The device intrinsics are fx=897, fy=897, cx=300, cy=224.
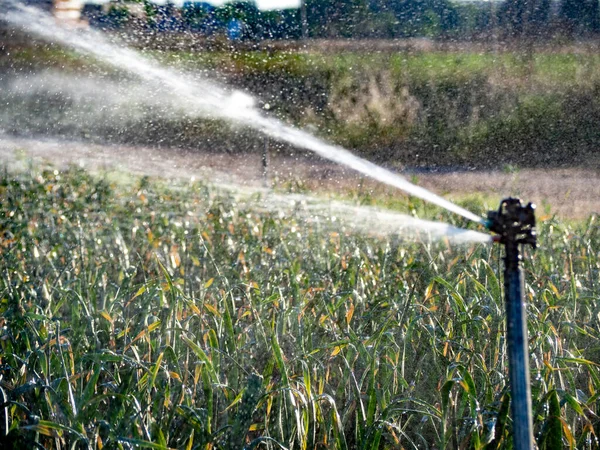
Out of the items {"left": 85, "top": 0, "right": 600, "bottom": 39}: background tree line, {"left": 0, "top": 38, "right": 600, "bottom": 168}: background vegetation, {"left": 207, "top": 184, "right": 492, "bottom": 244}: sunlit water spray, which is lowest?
{"left": 207, "top": 184, "right": 492, "bottom": 244}: sunlit water spray

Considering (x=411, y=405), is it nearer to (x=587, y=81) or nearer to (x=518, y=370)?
(x=518, y=370)

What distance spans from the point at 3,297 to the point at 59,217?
1036mm

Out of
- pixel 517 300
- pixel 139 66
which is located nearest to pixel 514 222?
pixel 517 300

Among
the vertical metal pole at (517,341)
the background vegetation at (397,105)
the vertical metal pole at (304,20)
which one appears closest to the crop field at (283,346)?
the vertical metal pole at (517,341)

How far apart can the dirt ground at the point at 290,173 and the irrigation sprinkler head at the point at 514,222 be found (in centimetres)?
283

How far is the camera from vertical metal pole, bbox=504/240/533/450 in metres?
1.04

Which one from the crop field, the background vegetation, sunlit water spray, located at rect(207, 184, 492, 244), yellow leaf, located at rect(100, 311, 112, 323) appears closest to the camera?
the crop field

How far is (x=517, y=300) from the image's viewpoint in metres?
1.04

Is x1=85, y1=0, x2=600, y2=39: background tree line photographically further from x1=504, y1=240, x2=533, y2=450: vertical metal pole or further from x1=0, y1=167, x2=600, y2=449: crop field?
x1=504, y1=240, x2=533, y2=450: vertical metal pole

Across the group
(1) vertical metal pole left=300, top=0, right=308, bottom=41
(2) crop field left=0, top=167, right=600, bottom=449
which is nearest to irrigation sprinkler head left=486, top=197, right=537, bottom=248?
(2) crop field left=0, top=167, right=600, bottom=449

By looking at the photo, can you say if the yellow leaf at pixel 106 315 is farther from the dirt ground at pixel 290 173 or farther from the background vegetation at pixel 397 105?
the background vegetation at pixel 397 105

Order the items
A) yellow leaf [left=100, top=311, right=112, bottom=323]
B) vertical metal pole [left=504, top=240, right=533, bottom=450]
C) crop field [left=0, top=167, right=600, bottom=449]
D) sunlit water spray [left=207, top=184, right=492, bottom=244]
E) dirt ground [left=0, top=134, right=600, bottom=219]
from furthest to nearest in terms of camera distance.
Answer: dirt ground [left=0, top=134, right=600, bottom=219] → sunlit water spray [left=207, top=184, right=492, bottom=244] → yellow leaf [left=100, top=311, right=112, bottom=323] → crop field [left=0, top=167, right=600, bottom=449] → vertical metal pole [left=504, top=240, right=533, bottom=450]

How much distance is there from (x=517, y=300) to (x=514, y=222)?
0.09 metres

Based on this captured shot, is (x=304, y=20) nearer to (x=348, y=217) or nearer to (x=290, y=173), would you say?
(x=290, y=173)
